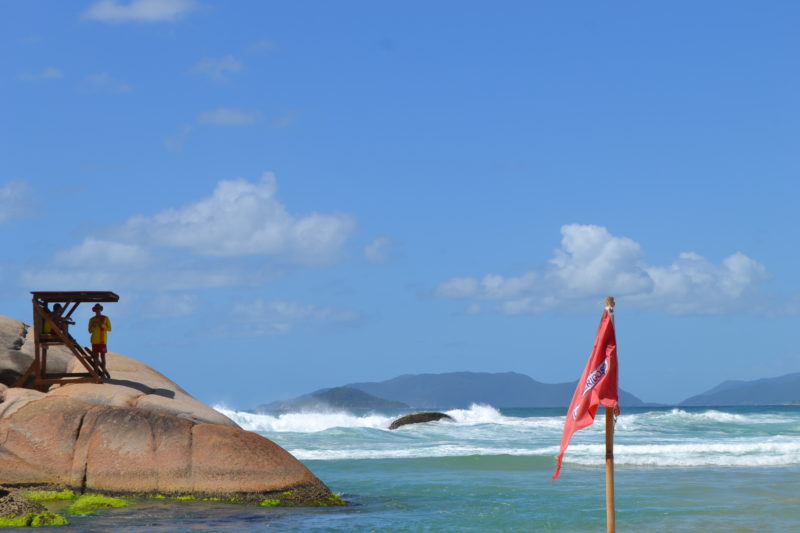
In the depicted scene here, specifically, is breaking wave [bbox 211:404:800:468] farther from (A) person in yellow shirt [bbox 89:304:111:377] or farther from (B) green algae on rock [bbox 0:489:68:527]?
(B) green algae on rock [bbox 0:489:68:527]

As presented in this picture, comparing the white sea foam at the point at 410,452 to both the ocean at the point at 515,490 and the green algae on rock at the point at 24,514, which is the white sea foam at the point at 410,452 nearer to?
the ocean at the point at 515,490

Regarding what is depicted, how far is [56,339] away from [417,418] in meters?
30.4

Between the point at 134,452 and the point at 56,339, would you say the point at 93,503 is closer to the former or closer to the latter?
the point at 134,452

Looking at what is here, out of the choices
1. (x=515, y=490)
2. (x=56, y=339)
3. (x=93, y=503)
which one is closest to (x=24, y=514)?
(x=93, y=503)

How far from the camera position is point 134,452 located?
1560 centimetres

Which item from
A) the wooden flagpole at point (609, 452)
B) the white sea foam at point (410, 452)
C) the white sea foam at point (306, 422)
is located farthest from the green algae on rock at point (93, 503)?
the white sea foam at point (306, 422)

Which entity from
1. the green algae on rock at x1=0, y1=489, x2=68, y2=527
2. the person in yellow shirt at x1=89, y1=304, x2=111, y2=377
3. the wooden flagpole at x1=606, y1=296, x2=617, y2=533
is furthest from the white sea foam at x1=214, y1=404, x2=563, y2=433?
the wooden flagpole at x1=606, y1=296, x2=617, y2=533

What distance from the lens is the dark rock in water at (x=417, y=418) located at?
4591 cm

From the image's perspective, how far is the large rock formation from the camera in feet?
50.9

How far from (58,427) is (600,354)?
1042 cm

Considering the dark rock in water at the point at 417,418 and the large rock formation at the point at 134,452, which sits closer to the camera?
the large rock formation at the point at 134,452

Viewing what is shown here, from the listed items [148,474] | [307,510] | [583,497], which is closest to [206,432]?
[148,474]

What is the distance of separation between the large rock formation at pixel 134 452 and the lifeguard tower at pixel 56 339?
5.14 feet

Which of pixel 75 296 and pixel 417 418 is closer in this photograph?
pixel 75 296
